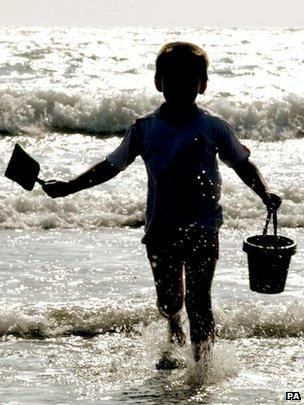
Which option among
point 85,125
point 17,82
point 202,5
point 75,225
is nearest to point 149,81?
point 17,82

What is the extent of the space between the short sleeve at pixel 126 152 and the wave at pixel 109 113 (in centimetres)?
1075

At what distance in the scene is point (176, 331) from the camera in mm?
5418

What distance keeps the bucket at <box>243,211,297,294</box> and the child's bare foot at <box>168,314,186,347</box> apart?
628 mm

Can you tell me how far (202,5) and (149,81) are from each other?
2892 centimetres

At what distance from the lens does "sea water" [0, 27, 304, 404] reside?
527cm

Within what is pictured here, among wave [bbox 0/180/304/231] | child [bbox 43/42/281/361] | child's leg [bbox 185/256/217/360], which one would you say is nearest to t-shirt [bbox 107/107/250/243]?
child [bbox 43/42/281/361]

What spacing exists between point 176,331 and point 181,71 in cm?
151

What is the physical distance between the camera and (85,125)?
16188 millimetres

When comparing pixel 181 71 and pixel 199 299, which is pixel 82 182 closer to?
pixel 181 71

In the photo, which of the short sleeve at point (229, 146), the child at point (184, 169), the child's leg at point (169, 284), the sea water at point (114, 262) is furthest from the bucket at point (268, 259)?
the sea water at point (114, 262)

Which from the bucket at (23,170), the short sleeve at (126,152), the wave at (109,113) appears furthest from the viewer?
the wave at (109,113)

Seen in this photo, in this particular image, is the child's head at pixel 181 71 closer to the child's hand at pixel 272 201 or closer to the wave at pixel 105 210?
the child's hand at pixel 272 201

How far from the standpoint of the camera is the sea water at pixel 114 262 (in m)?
5.27

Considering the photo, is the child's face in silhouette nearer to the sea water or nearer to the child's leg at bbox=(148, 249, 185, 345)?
the child's leg at bbox=(148, 249, 185, 345)
